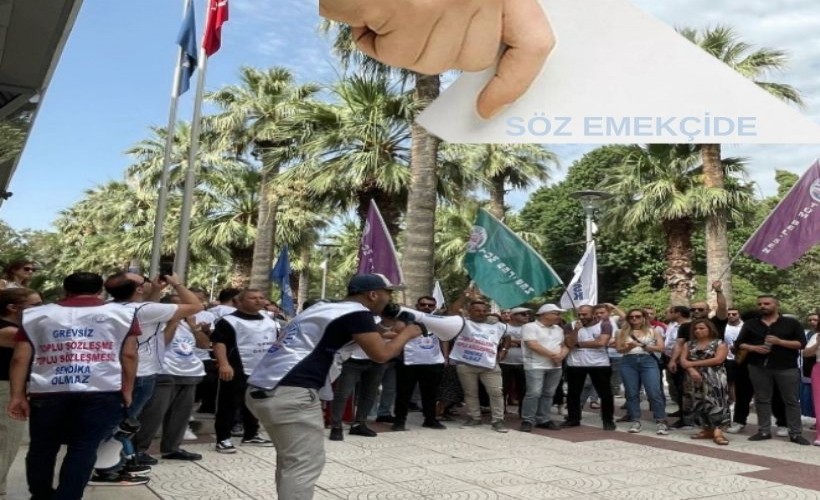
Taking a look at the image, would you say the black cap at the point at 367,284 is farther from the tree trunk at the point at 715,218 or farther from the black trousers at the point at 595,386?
the tree trunk at the point at 715,218

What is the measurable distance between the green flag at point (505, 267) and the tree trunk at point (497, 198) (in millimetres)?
14440

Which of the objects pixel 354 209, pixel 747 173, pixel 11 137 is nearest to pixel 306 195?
pixel 354 209

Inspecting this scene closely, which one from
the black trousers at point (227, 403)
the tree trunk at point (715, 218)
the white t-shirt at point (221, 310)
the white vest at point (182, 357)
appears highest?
the tree trunk at point (715, 218)

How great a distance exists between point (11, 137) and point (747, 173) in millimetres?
17469

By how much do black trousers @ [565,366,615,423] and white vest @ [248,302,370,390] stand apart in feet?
19.5

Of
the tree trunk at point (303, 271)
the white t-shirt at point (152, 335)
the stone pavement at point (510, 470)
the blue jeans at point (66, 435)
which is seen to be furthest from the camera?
the tree trunk at point (303, 271)

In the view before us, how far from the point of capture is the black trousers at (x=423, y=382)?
8641 millimetres

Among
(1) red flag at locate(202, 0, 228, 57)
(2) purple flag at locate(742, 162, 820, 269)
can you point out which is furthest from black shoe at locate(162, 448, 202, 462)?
(1) red flag at locate(202, 0, 228, 57)

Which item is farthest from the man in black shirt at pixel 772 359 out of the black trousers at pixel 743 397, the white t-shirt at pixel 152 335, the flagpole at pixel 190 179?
the flagpole at pixel 190 179

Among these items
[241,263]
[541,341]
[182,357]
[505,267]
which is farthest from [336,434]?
[241,263]

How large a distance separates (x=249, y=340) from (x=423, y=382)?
2.82 metres

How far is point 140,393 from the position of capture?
221 inches

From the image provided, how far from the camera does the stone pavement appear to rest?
5273 millimetres

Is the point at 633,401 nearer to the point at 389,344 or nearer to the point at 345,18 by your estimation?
the point at 389,344
